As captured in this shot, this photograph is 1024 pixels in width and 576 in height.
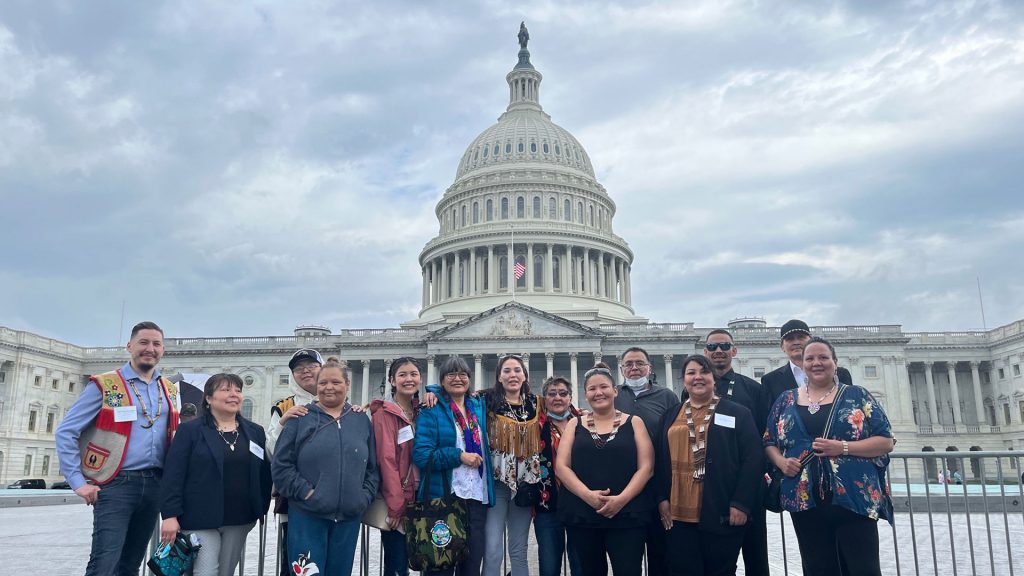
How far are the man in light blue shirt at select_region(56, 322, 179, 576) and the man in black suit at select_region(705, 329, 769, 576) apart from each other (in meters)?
6.32

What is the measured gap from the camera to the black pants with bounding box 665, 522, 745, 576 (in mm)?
7574

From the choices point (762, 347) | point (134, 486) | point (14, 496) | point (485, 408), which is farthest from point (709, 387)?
point (762, 347)

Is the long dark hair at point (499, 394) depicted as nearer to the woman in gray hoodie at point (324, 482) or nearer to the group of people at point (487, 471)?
the group of people at point (487, 471)

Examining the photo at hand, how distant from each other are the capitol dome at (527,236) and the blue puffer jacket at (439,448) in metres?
62.2

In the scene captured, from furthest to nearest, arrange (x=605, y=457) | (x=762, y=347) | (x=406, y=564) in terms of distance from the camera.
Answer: (x=762, y=347) → (x=406, y=564) → (x=605, y=457)

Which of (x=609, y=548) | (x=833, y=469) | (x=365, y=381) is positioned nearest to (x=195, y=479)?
(x=609, y=548)

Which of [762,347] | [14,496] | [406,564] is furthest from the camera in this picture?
[762,347]

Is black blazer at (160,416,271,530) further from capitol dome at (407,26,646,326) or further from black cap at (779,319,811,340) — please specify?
capitol dome at (407,26,646,326)

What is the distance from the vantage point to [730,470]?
299 inches

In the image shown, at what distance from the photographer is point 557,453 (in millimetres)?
8242

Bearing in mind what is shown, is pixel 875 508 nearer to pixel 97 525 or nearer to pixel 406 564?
pixel 406 564

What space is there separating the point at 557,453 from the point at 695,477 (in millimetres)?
1504

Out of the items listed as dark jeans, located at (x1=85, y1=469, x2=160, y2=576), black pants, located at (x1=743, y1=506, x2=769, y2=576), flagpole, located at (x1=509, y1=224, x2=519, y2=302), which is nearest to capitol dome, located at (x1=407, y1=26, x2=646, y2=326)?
flagpole, located at (x1=509, y1=224, x2=519, y2=302)

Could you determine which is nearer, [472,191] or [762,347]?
[762,347]
